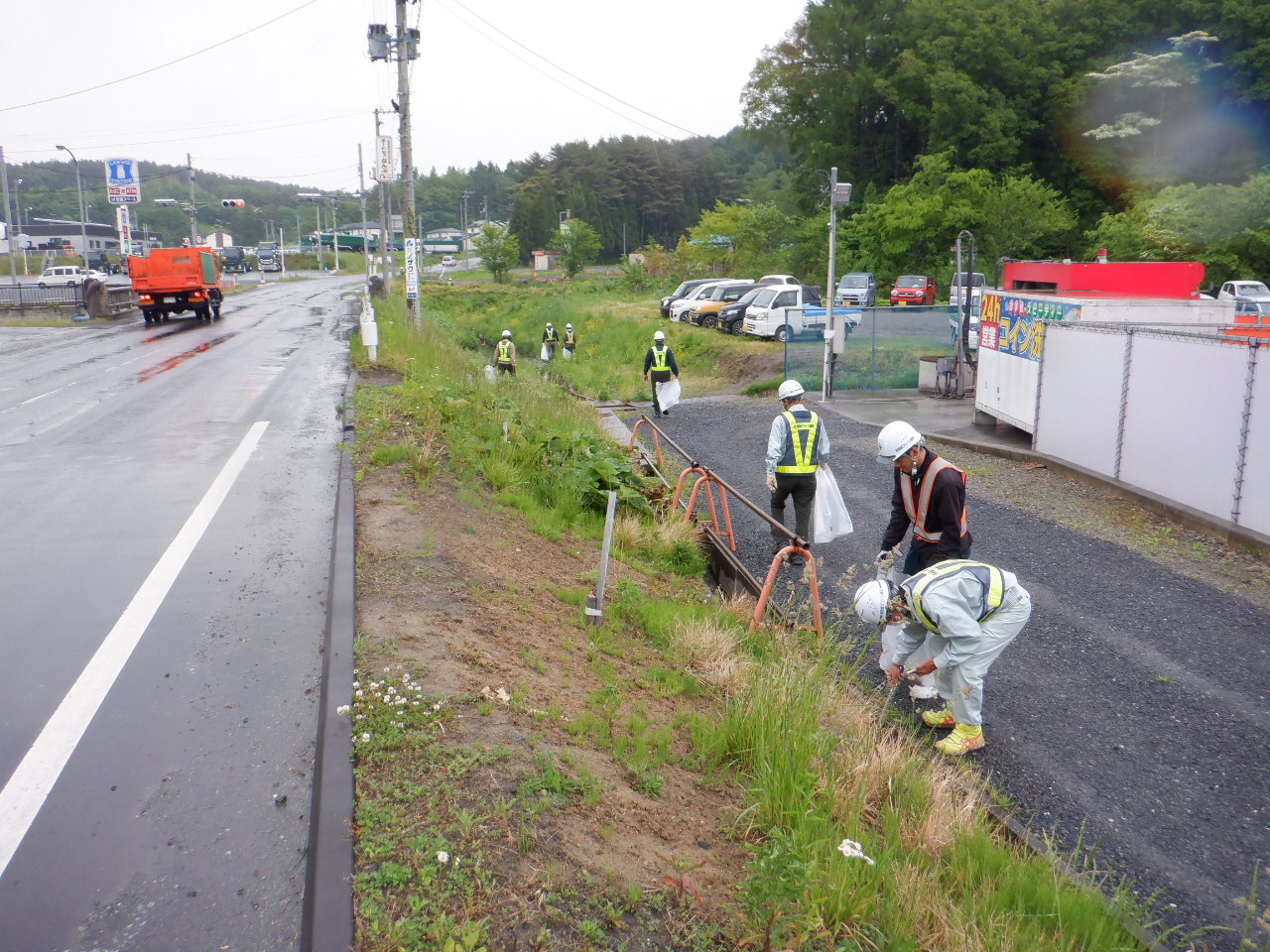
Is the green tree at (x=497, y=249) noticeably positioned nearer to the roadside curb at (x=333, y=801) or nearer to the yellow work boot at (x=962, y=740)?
the roadside curb at (x=333, y=801)

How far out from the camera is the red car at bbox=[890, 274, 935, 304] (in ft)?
121

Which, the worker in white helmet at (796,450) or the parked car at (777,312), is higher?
the parked car at (777,312)

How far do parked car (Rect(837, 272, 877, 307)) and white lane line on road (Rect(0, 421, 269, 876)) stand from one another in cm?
3119

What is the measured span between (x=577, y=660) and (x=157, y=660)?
2550 millimetres

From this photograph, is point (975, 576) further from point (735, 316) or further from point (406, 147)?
point (735, 316)

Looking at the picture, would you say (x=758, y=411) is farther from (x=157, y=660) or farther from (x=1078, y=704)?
(x=157, y=660)

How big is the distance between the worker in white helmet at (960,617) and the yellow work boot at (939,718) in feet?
0.39

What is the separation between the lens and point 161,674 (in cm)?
574

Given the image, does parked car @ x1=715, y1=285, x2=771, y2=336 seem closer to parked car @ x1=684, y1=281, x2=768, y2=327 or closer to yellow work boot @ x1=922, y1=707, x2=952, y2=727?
parked car @ x1=684, y1=281, x2=768, y2=327

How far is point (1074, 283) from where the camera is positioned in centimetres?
1870

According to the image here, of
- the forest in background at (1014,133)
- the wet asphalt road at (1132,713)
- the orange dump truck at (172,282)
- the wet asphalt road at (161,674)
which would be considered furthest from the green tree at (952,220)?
the wet asphalt road at (161,674)

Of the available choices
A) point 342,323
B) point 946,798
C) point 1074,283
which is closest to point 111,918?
point 946,798

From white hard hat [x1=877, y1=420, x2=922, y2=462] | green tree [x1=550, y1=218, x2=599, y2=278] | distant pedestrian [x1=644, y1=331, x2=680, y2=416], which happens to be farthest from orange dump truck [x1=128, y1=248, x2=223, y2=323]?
green tree [x1=550, y1=218, x2=599, y2=278]

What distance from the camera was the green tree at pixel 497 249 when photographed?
65.3 metres
